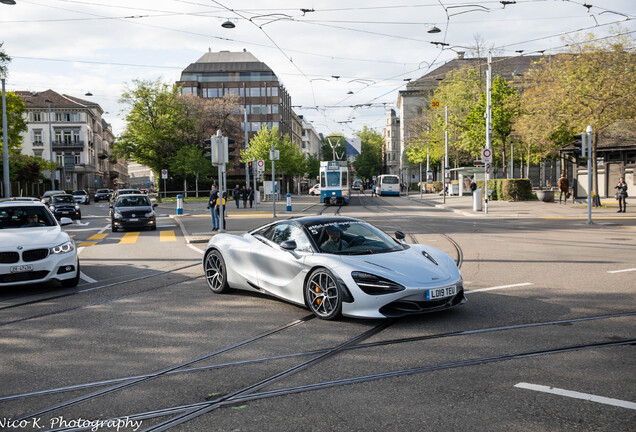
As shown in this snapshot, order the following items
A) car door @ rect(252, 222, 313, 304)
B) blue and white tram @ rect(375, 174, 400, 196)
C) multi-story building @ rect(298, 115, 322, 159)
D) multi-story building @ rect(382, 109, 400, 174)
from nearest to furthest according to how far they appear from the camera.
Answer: car door @ rect(252, 222, 313, 304), blue and white tram @ rect(375, 174, 400, 196), multi-story building @ rect(382, 109, 400, 174), multi-story building @ rect(298, 115, 322, 159)

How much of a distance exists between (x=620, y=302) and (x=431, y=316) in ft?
8.70

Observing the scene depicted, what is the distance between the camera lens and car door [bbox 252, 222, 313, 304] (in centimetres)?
730

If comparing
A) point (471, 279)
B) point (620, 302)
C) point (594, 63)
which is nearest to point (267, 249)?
point (471, 279)

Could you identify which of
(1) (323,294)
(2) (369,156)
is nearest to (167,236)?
(1) (323,294)

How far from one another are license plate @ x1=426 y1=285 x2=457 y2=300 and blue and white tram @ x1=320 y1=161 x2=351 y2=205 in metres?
36.4

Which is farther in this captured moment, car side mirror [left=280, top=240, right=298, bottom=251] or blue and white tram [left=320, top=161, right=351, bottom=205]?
blue and white tram [left=320, top=161, right=351, bottom=205]

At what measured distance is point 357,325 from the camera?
6.62m

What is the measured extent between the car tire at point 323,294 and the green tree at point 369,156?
119433 mm

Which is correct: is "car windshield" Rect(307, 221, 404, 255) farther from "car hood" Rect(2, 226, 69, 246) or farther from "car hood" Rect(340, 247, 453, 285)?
"car hood" Rect(2, 226, 69, 246)

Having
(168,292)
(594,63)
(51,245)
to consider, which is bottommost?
(168,292)

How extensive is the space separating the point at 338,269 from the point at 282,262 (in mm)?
1086

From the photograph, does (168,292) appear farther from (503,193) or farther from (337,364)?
(503,193)

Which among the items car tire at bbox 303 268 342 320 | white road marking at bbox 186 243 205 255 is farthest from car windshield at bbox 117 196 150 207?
car tire at bbox 303 268 342 320

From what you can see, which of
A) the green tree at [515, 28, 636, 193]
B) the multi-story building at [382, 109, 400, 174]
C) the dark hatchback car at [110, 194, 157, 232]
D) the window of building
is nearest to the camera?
the dark hatchback car at [110, 194, 157, 232]
